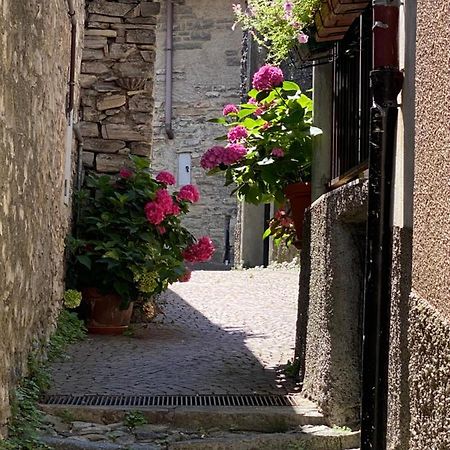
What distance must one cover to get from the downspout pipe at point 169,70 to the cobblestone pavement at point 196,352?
842cm

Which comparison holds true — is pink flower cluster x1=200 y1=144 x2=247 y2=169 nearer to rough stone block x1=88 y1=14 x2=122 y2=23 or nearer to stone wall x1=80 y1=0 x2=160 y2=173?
stone wall x1=80 y1=0 x2=160 y2=173

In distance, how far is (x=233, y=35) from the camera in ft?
57.4

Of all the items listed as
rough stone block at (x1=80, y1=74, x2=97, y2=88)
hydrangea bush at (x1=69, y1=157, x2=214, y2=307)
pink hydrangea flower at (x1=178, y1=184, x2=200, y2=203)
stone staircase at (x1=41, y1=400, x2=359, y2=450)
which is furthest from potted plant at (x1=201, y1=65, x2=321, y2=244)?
rough stone block at (x1=80, y1=74, x2=97, y2=88)

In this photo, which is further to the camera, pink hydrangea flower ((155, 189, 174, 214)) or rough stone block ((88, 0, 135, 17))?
rough stone block ((88, 0, 135, 17))

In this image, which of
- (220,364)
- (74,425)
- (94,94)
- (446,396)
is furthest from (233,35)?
(446,396)

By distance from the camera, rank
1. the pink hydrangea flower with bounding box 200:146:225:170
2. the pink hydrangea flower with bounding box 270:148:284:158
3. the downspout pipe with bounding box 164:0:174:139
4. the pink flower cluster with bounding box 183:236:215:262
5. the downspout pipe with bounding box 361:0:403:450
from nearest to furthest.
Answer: the downspout pipe with bounding box 361:0:403:450
the pink hydrangea flower with bounding box 270:148:284:158
the pink hydrangea flower with bounding box 200:146:225:170
the pink flower cluster with bounding box 183:236:215:262
the downspout pipe with bounding box 164:0:174:139

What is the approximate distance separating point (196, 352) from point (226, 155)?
1569 mm

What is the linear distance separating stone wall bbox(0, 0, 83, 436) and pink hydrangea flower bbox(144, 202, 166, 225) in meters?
1.16

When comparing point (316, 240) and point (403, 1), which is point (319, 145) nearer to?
point (316, 240)

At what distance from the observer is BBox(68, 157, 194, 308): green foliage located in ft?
23.3

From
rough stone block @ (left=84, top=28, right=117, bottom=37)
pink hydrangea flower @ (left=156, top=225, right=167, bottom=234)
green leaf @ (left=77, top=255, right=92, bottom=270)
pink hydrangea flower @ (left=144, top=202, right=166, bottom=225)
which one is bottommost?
green leaf @ (left=77, top=255, right=92, bottom=270)

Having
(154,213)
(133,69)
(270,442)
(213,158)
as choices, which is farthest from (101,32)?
Answer: (270,442)

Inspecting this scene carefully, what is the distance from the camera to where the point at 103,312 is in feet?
23.5

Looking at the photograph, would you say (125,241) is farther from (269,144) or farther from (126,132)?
(269,144)
